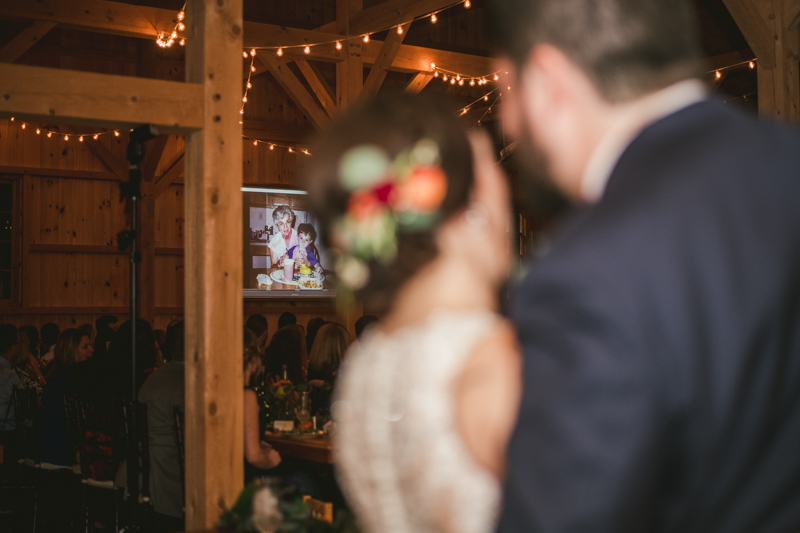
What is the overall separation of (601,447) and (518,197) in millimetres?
12611

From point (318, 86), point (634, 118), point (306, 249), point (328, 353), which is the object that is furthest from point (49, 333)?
point (634, 118)

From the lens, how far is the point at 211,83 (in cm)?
331

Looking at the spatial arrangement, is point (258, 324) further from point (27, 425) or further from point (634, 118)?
point (634, 118)

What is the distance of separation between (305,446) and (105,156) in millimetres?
7091

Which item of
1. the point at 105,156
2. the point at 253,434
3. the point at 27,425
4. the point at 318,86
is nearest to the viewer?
the point at 253,434

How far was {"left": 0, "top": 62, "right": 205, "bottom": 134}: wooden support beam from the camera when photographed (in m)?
2.98

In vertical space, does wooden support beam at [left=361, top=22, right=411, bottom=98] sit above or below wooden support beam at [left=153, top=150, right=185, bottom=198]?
above

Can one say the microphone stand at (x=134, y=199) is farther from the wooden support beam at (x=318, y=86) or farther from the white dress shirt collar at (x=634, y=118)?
the wooden support beam at (x=318, y=86)

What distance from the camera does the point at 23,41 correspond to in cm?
721

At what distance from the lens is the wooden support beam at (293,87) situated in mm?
7039

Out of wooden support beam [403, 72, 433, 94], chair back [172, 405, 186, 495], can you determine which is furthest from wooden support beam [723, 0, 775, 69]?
wooden support beam [403, 72, 433, 94]

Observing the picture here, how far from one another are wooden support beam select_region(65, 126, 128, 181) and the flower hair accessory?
995 centimetres

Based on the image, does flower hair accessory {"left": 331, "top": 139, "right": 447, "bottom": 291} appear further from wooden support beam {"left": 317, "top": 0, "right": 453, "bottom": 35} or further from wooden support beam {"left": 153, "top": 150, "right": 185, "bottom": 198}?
wooden support beam {"left": 153, "top": 150, "right": 185, "bottom": 198}

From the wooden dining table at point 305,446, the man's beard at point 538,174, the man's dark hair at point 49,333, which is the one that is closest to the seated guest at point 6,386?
the man's dark hair at point 49,333
